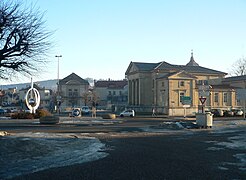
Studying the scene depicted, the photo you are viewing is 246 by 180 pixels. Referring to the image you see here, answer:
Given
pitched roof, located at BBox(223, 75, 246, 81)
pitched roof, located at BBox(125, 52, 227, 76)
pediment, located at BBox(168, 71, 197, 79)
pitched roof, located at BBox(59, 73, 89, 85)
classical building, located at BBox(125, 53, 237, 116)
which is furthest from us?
pitched roof, located at BBox(59, 73, 89, 85)

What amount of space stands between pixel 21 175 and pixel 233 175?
19.4 feet

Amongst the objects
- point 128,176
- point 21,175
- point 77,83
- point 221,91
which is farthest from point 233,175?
point 77,83

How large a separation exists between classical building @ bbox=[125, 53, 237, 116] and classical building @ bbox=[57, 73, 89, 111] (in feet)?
78.0

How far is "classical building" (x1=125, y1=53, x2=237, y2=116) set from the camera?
74.1 meters

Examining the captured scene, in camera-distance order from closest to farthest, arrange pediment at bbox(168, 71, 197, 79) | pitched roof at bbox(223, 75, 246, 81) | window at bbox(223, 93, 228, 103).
A: pediment at bbox(168, 71, 197, 79) → window at bbox(223, 93, 228, 103) → pitched roof at bbox(223, 75, 246, 81)

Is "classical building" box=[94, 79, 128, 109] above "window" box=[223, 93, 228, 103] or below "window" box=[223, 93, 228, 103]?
above

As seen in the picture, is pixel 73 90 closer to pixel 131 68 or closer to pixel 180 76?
pixel 131 68

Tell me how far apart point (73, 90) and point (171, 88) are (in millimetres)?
48777

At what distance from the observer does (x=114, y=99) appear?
458 ft

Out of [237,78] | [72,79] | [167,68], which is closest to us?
[167,68]

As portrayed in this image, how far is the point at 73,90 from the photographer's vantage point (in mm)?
114625

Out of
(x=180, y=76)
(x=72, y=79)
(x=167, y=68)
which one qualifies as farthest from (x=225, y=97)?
(x=72, y=79)

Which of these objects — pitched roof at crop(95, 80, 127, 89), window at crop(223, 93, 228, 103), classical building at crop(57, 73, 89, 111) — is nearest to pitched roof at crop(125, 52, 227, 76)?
window at crop(223, 93, 228, 103)

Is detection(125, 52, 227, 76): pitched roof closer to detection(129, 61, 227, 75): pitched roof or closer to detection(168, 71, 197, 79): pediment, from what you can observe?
detection(129, 61, 227, 75): pitched roof
